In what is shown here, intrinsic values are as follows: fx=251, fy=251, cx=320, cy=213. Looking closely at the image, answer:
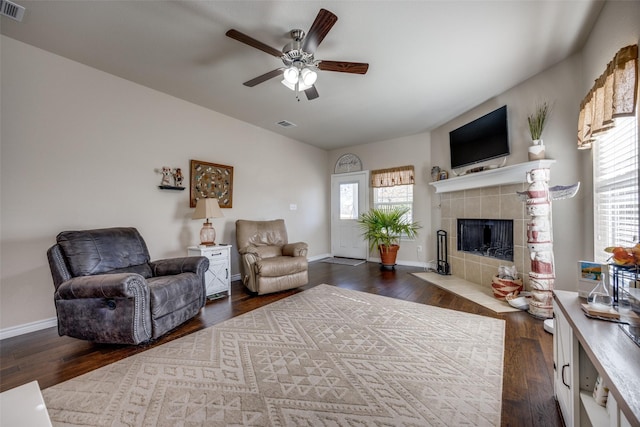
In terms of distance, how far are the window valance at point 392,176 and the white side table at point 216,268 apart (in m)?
3.41

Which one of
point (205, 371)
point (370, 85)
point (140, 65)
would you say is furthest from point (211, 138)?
point (205, 371)

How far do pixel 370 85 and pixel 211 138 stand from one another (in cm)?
243

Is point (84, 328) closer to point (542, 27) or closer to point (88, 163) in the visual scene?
point (88, 163)

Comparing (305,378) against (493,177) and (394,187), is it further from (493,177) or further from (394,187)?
(394,187)

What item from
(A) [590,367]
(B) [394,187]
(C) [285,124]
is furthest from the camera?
(B) [394,187]

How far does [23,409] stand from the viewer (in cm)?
93

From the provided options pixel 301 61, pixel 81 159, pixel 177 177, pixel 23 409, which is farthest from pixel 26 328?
pixel 301 61

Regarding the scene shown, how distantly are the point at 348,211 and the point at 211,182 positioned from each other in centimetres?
321

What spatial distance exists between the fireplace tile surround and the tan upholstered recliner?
256 centimetres

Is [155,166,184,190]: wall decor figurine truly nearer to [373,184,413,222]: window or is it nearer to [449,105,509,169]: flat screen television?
[373,184,413,222]: window

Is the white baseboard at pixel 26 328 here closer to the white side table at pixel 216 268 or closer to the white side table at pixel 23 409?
the white side table at pixel 216 268

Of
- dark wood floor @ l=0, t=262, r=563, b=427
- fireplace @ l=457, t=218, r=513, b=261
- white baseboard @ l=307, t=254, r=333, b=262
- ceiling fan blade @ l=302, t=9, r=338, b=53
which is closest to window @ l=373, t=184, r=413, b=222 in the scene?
fireplace @ l=457, t=218, r=513, b=261

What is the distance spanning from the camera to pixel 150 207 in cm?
315

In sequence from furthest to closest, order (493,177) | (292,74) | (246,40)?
1. (493,177)
2. (292,74)
3. (246,40)
